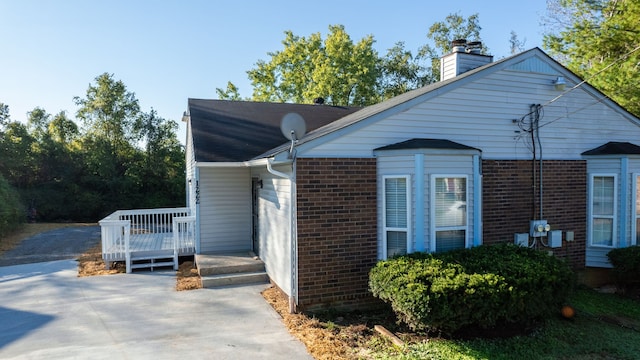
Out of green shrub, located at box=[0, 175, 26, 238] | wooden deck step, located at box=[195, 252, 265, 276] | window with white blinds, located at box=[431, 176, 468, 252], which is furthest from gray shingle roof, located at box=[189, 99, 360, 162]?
green shrub, located at box=[0, 175, 26, 238]

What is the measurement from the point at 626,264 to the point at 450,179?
4101 mm

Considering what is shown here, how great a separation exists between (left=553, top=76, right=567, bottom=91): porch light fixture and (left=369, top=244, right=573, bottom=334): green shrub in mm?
3704

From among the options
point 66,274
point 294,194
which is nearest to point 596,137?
point 294,194

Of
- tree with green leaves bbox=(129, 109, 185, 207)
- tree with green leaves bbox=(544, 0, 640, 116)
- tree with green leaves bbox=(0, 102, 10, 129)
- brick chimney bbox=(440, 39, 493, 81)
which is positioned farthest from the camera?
tree with green leaves bbox=(129, 109, 185, 207)

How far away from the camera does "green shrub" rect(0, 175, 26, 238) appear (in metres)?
15.0

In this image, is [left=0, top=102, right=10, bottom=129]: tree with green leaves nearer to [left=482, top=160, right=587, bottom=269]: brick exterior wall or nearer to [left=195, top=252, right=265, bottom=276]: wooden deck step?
[left=195, top=252, right=265, bottom=276]: wooden deck step

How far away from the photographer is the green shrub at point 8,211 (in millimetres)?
15008

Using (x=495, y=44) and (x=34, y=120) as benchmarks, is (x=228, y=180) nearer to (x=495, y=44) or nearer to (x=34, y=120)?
(x=34, y=120)

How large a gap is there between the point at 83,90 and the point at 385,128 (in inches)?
920

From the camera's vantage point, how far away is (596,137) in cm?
840

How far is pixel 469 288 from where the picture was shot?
5082 millimetres

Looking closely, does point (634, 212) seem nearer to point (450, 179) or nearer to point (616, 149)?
point (616, 149)

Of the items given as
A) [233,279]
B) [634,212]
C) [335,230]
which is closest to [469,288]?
[335,230]

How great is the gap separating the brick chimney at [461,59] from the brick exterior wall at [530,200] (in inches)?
103
